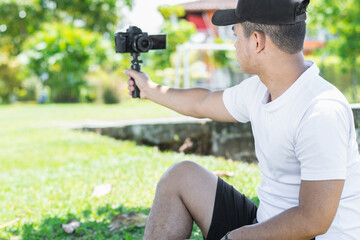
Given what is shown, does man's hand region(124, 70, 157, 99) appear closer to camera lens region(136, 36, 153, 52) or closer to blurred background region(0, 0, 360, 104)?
camera lens region(136, 36, 153, 52)

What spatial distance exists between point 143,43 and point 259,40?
3.15ft

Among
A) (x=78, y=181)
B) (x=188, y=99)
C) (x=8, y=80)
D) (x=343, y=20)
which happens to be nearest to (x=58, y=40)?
(x=8, y=80)

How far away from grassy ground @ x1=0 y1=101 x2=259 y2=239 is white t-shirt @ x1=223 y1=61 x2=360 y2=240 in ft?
3.50

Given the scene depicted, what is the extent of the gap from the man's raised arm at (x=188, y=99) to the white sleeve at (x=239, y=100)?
4 centimetres

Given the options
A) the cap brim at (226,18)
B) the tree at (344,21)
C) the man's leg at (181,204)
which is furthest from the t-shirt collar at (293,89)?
the tree at (344,21)

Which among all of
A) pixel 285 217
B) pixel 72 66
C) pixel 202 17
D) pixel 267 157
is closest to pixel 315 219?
pixel 285 217

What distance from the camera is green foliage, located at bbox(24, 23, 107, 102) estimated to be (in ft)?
55.7

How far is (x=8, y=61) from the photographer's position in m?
24.1

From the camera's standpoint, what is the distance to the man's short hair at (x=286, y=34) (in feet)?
5.66

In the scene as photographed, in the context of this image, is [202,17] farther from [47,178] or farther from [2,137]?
[47,178]

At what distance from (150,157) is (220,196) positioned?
2922mm

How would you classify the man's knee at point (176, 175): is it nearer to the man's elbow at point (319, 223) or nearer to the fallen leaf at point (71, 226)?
the man's elbow at point (319, 223)

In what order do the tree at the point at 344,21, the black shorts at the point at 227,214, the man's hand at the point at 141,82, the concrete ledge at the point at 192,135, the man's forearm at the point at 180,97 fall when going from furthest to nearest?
1. the tree at the point at 344,21
2. the concrete ledge at the point at 192,135
3. the man's hand at the point at 141,82
4. the man's forearm at the point at 180,97
5. the black shorts at the point at 227,214

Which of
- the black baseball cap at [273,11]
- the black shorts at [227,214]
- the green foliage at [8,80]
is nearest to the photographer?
the black baseball cap at [273,11]
